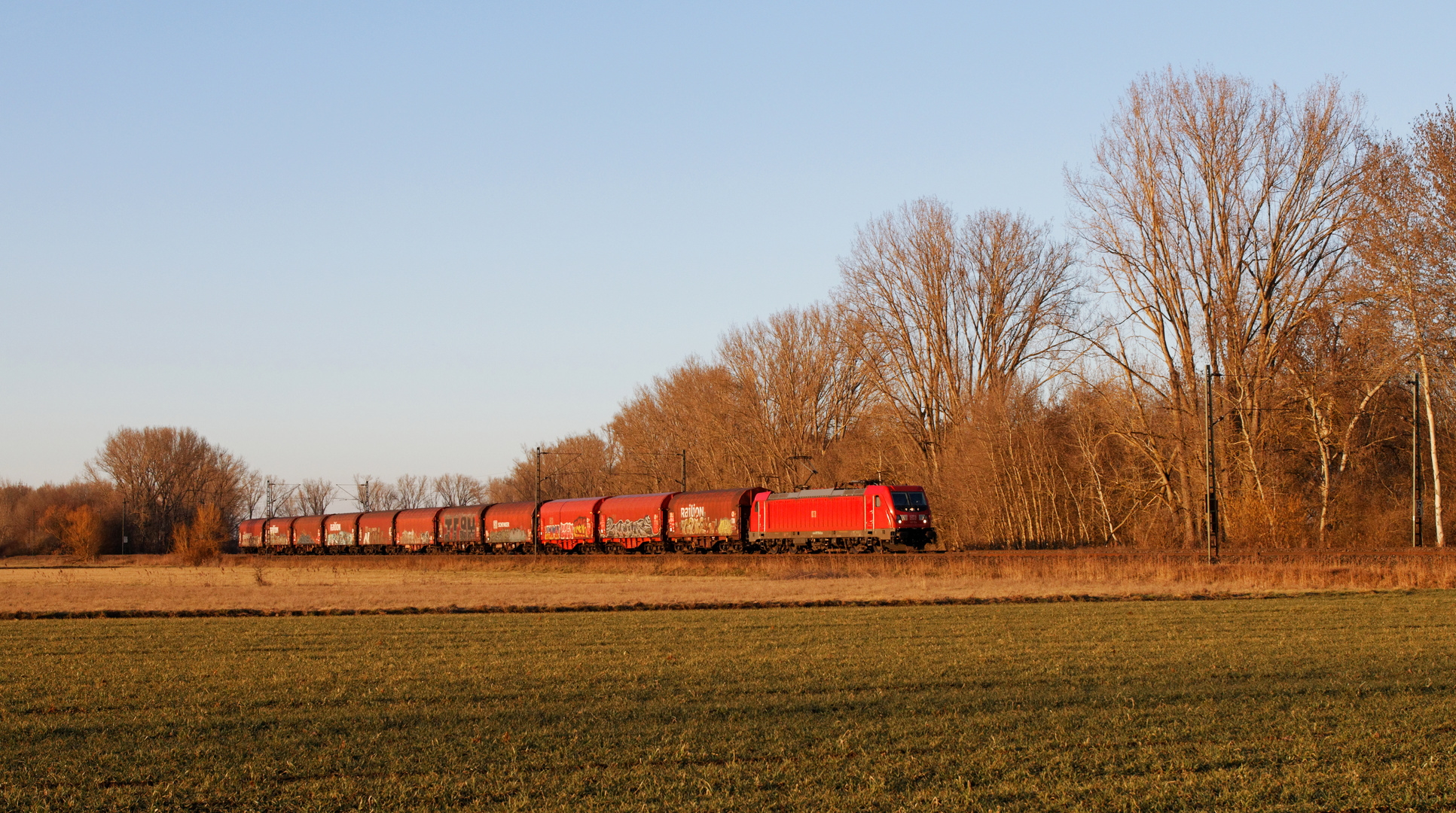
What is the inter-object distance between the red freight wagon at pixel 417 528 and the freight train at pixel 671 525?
6cm

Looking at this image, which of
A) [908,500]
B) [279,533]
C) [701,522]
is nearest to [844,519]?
[908,500]

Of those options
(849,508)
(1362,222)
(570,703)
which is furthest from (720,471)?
(570,703)

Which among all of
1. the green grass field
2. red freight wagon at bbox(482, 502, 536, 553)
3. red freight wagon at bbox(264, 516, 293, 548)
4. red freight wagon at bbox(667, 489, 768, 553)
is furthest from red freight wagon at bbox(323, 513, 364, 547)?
the green grass field

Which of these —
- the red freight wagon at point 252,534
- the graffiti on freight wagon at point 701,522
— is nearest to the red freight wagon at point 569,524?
the graffiti on freight wagon at point 701,522

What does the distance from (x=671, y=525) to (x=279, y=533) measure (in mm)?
36782

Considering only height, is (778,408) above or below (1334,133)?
below

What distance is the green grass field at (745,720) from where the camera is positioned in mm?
8031

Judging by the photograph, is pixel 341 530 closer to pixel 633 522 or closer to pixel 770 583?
pixel 633 522

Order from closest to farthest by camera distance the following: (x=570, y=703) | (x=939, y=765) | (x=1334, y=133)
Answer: (x=939, y=765) → (x=570, y=703) → (x=1334, y=133)

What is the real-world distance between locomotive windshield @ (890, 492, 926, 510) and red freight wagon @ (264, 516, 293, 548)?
150ft

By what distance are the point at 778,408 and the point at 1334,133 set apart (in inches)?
1391

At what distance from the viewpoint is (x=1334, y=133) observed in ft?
139

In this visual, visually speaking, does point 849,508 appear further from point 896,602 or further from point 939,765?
point 939,765

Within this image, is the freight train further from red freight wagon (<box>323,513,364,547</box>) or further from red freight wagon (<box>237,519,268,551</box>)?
red freight wagon (<box>237,519,268,551</box>)
